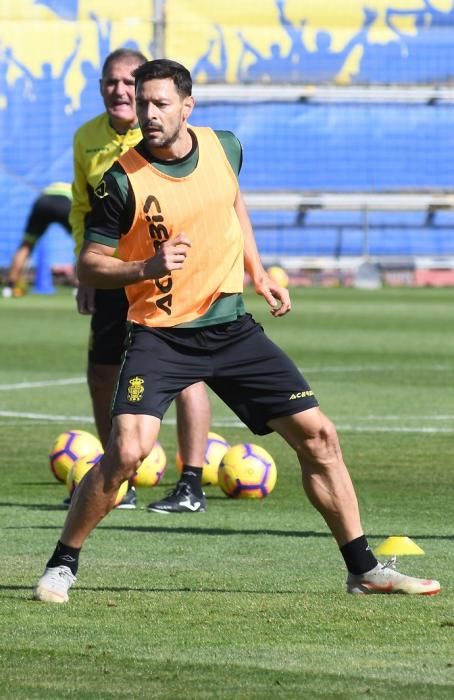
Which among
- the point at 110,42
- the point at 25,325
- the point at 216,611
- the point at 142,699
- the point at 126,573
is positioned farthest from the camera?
the point at 110,42

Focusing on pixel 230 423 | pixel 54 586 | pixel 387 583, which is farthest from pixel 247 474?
pixel 230 423

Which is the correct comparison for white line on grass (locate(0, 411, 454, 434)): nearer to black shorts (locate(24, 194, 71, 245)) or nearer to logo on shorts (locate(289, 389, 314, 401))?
black shorts (locate(24, 194, 71, 245))

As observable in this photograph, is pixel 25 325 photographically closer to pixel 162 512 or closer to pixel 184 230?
pixel 162 512

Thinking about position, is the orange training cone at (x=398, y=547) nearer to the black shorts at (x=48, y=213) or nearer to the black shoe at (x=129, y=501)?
the black shoe at (x=129, y=501)

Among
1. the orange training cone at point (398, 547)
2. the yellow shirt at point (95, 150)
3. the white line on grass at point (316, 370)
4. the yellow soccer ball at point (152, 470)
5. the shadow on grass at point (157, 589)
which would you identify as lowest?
the white line on grass at point (316, 370)

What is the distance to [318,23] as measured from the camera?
1909 inches

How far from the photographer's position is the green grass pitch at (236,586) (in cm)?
551

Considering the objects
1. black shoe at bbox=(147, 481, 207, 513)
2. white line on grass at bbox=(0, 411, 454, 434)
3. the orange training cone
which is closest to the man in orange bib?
the orange training cone

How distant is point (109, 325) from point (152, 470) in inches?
61.7

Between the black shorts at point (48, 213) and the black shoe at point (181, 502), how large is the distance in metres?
2.53

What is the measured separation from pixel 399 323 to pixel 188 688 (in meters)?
23.2

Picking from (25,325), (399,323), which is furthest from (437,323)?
(25,325)

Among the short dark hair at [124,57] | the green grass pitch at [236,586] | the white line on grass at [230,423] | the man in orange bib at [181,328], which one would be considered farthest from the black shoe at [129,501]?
the white line on grass at [230,423]

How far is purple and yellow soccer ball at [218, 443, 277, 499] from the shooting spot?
10.4m
